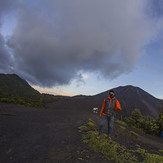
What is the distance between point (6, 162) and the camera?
8.79ft

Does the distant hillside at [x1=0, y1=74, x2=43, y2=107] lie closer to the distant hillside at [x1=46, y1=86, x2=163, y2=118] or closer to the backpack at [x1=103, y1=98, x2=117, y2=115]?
the distant hillside at [x1=46, y1=86, x2=163, y2=118]

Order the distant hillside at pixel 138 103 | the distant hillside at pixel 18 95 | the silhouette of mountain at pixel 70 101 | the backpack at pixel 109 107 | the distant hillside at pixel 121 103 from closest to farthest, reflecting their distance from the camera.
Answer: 1. the backpack at pixel 109 107
2. the distant hillside at pixel 18 95
3. the silhouette of mountain at pixel 70 101
4. the distant hillside at pixel 121 103
5. the distant hillside at pixel 138 103

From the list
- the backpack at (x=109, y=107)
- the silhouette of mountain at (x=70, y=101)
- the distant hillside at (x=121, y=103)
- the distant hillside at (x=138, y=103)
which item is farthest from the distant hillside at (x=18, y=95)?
the distant hillside at (x=138, y=103)

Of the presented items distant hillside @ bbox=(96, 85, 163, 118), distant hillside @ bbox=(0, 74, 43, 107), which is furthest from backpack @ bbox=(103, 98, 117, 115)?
distant hillside @ bbox=(96, 85, 163, 118)

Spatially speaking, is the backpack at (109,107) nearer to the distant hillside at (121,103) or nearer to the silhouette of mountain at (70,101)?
the silhouette of mountain at (70,101)

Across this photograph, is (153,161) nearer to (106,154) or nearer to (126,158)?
(126,158)

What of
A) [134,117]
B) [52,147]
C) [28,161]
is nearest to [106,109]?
[52,147]

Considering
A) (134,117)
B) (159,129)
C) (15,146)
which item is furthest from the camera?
(134,117)

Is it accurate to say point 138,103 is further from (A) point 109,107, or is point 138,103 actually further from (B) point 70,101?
(A) point 109,107

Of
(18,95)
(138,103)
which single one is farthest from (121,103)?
(18,95)

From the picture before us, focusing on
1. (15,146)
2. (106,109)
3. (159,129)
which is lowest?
(159,129)

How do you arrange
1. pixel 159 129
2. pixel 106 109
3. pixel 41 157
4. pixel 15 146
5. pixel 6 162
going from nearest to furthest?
pixel 6 162, pixel 41 157, pixel 15 146, pixel 106 109, pixel 159 129

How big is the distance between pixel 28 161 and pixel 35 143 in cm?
121

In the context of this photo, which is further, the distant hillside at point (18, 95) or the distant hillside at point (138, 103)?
the distant hillside at point (138, 103)
